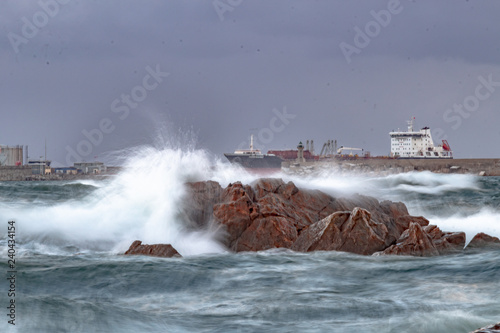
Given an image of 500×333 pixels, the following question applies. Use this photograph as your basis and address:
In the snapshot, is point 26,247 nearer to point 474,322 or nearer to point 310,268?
point 310,268

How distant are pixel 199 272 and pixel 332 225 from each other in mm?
3823

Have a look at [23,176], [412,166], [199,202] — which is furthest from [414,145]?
[199,202]

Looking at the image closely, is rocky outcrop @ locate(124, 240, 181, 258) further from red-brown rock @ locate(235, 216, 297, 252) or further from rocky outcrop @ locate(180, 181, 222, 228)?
rocky outcrop @ locate(180, 181, 222, 228)

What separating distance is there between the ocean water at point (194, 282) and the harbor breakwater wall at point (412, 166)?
5749 cm

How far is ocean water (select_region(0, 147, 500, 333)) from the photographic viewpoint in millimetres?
8172

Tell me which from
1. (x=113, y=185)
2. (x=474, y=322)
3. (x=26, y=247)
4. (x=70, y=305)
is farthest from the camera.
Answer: (x=113, y=185)

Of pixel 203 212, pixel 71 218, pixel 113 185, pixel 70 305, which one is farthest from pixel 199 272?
pixel 113 185

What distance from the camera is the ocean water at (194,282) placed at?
8172mm

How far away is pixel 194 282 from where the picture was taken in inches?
425

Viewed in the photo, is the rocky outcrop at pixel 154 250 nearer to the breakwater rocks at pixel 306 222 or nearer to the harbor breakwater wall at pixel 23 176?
the breakwater rocks at pixel 306 222

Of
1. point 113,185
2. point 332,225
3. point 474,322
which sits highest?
point 113,185

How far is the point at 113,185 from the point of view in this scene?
19.8m

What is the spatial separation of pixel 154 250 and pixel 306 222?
4198mm

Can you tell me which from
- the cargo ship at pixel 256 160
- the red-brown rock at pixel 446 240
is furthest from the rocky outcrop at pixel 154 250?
the cargo ship at pixel 256 160
